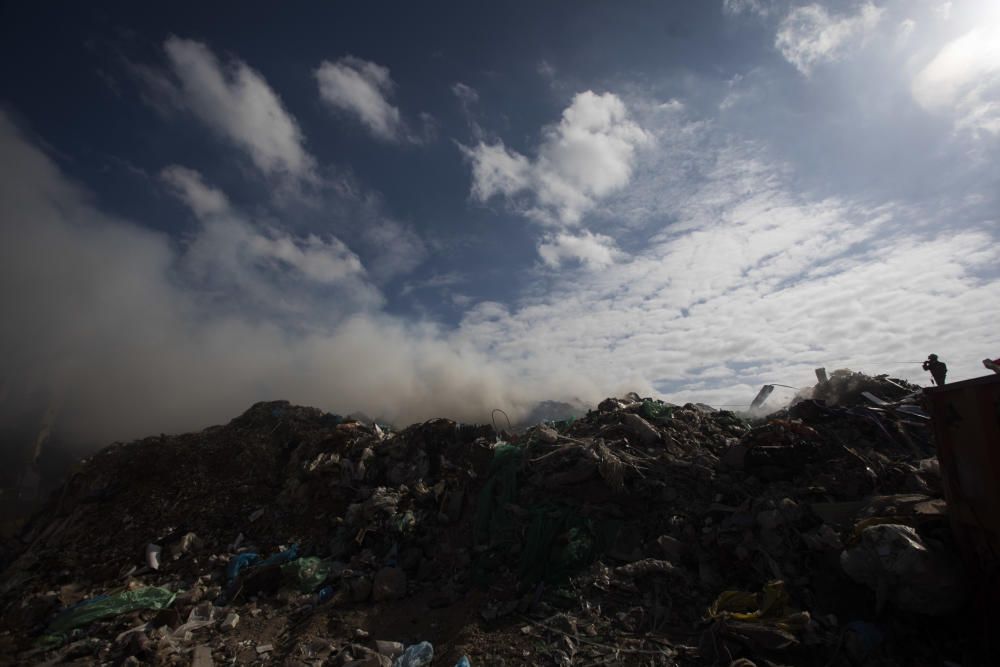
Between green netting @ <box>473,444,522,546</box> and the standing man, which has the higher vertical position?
the standing man

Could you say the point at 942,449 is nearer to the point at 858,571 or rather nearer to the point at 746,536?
the point at 858,571

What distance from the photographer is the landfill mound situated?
4602 millimetres

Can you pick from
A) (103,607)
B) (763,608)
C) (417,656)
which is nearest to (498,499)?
(417,656)

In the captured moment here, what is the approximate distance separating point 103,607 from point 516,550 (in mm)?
6295

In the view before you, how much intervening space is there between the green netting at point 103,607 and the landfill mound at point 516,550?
4cm

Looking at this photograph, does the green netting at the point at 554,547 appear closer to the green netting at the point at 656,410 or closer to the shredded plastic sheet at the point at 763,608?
the shredded plastic sheet at the point at 763,608

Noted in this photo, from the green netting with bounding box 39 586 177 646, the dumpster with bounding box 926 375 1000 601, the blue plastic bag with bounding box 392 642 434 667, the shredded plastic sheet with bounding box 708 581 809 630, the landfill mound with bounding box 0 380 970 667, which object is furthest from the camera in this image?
the green netting with bounding box 39 586 177 646

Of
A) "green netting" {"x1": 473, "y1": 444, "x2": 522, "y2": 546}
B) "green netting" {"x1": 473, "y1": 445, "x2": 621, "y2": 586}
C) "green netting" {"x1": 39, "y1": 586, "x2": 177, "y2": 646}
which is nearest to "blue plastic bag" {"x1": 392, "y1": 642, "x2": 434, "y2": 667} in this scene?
"green netting" {"x1": 473, "y1": 445, "x2": 621, "y2": 586}

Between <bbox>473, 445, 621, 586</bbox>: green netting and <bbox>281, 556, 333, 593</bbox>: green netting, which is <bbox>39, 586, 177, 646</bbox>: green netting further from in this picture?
<bbox>473, 445, 621, 586</bbox>: green netting

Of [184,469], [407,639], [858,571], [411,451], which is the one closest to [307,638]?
[407,639]

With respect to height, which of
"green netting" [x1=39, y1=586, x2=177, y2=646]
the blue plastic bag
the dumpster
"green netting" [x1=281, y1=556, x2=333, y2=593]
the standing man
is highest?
the standing man

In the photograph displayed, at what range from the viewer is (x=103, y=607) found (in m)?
6.30

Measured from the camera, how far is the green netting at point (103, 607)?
6039 millimetres

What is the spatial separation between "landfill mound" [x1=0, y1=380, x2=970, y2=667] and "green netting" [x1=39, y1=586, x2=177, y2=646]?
0.13 ft
